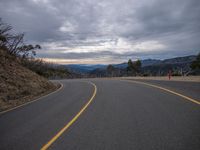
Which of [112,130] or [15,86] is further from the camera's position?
[15,86]

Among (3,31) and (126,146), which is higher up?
(3,31)

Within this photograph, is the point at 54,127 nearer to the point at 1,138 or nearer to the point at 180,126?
the point at 1,138

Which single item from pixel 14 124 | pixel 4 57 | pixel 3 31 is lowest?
pixel 14 124

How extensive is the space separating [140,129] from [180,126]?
1153 mm

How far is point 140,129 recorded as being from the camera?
5711mm

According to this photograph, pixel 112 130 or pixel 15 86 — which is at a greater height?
pixel 15 86

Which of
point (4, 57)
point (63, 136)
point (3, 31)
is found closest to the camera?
point (63, 136)

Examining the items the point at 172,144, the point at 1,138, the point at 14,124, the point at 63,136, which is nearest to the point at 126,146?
the point at 172,144

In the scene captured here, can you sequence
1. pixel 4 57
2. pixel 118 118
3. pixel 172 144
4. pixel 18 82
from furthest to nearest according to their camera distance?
pixel 4 57
pixel 18 82
pixel 118 118
pixel 172 144

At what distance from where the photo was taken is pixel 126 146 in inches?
181

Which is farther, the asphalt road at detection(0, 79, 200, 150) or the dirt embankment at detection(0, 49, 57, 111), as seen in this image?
the dirt embankment at detection(0, 49, 57, 111)

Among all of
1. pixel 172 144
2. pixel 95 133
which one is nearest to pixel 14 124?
pixel 95 133

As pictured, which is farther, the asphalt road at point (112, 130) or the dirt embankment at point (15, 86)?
the dirt embankment at point (15, 86)

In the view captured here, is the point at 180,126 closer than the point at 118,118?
Yes
